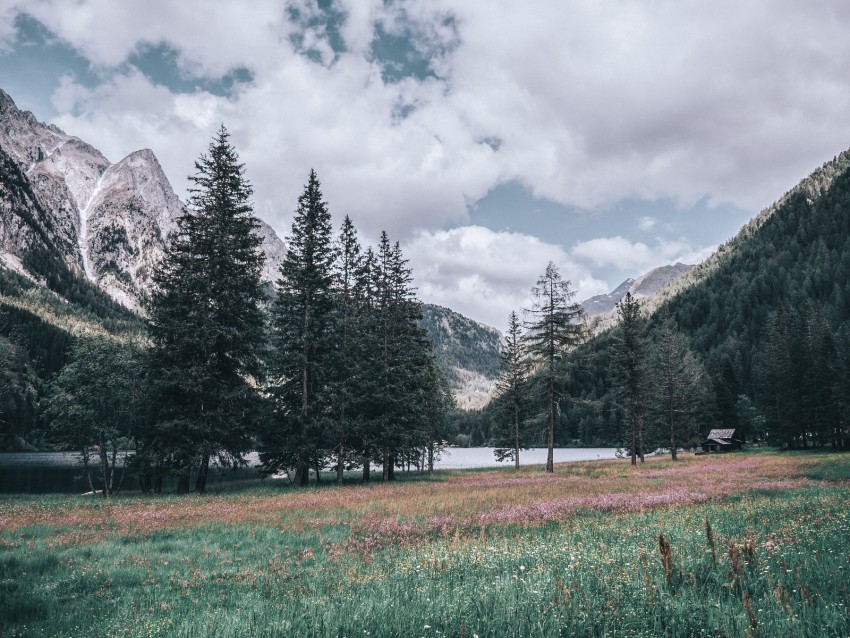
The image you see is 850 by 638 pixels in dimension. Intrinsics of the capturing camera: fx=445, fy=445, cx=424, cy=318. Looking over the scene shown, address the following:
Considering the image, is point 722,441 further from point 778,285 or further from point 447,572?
point 778,285

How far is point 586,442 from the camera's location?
161m

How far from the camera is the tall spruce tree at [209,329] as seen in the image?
2469cm

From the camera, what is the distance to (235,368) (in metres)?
27.5

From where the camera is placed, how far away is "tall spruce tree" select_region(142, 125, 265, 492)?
81.0 ft

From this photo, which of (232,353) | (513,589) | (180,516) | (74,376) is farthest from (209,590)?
(74,376)

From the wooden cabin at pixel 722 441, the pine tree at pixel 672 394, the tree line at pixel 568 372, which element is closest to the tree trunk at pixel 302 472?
the tree line at pixel 568 372

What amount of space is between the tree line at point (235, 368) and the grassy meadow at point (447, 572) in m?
9.93

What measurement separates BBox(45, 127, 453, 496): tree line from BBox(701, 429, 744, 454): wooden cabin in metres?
69.6

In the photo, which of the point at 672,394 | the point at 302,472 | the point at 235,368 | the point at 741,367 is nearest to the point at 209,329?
the point at 235,368

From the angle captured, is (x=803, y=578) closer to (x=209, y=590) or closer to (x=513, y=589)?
(x=513, y=589)

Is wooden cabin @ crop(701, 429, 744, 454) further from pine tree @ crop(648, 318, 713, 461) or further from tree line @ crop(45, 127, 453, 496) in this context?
tree line @ crop(45, 127, 453, 496)

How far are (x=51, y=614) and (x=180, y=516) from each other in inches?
404

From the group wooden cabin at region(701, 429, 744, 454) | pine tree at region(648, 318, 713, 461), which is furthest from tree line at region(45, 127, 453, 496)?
wooden cabin at region(701, 429, 744, 454)

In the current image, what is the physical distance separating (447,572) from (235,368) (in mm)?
23618
